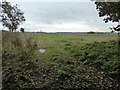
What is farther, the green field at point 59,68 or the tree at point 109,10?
the tree at point 109,10

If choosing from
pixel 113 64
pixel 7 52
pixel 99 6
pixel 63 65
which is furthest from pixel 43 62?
pixel 99 6

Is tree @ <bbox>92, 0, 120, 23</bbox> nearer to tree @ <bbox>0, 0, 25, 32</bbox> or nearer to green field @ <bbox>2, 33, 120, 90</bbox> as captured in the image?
green field @ <bbox>2, 33, 120, 90</bbox>

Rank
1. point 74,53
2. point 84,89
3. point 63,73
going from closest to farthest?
point 84,89 < point 63,73 < point 74,53

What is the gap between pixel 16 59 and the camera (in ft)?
27.5

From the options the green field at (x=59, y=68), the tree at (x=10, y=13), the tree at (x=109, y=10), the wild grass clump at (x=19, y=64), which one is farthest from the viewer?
the tree at (x=10, y=13)

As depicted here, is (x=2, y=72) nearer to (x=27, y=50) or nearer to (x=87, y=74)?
(x=27, y=50)

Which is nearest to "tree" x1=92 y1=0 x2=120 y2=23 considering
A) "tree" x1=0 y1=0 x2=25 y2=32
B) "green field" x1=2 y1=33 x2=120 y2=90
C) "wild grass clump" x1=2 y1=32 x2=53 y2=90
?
"green field" x1=2 y1=33 x2=120 y2=90

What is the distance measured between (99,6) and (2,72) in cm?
464

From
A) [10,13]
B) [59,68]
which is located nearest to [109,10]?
[59,68]

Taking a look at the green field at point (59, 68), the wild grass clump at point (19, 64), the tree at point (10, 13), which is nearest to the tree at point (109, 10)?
the green field at point (59, 68)

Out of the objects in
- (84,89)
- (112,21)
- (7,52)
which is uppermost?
(112,21)

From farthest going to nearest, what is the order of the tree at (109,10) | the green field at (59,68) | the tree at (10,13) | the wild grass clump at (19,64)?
the tree at (10,13) → the tree at (109,10) → the wild grass clump at (19,64) → the green field at (59,68)

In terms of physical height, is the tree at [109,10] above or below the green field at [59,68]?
above

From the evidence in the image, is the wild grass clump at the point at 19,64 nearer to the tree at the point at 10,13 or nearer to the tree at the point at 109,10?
the tree at the point at 109,10
